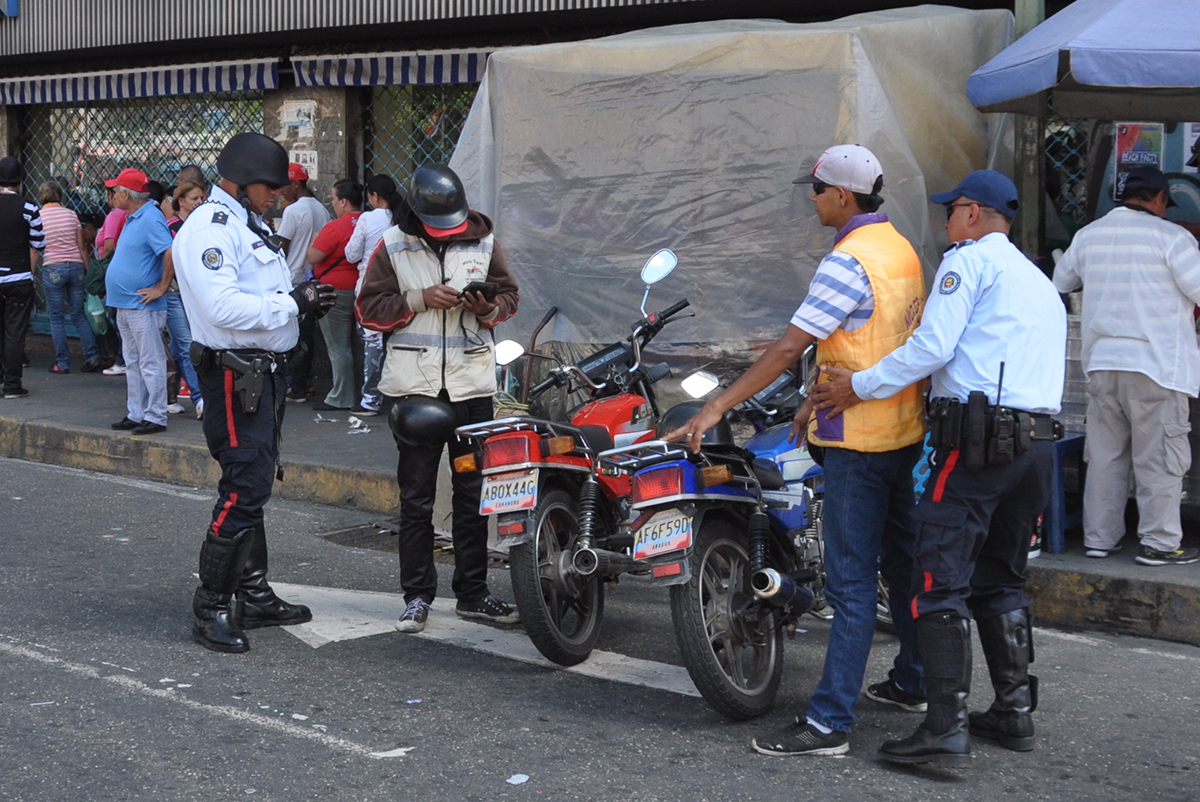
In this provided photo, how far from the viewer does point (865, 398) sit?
404cm

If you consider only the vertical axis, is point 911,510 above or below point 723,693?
above

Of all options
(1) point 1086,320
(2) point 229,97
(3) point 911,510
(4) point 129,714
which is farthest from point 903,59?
(2) point 229,97

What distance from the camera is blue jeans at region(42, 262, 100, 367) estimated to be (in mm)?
12078

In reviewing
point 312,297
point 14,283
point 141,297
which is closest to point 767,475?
point 312,297

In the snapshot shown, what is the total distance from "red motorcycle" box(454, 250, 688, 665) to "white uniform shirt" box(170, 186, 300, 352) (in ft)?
2.91

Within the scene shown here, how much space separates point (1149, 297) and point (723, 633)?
2.76 m

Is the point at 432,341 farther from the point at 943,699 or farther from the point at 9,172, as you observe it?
the point at 9,172

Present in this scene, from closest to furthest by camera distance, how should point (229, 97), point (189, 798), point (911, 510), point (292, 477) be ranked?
point (189, 798) < point (911, 510) < point (292, 477) < point (229, 97)

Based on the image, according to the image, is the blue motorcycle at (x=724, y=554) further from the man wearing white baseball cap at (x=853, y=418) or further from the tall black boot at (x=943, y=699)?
the tall black boot at (x=943, y=699)

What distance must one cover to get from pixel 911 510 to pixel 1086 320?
2.25 m

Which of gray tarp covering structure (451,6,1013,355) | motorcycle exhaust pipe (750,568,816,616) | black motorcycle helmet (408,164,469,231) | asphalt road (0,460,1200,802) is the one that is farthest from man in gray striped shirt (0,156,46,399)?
motorcycle exhaust pipe (750,568,816,616)

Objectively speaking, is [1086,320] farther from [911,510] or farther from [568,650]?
[568,650]

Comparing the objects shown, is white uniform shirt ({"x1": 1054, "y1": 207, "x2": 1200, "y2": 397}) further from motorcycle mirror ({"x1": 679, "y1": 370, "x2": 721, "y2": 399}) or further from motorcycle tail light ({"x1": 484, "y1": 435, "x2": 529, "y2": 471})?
motorcycle tail light ({"x1": 484, "y1": 435, "x2": 529, "y2": 471})

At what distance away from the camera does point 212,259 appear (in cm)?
502
